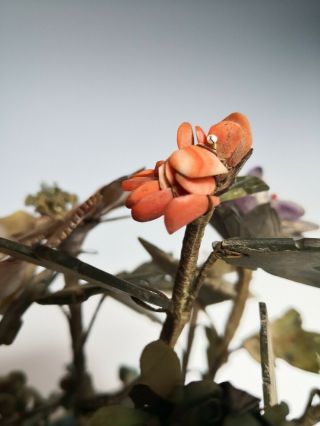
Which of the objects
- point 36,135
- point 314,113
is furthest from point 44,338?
point 314,113

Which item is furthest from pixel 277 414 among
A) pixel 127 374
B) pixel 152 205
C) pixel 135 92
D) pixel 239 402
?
pixel 135 92

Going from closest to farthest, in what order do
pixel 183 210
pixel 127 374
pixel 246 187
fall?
pixel 183 210 < pixel 246 187 < pixel 127 374

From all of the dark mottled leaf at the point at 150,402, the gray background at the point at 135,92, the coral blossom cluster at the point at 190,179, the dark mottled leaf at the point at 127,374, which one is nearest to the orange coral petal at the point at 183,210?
the coral blossom cluster at the point at 190,179

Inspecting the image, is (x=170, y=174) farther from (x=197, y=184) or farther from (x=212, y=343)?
(x=212, y=343)

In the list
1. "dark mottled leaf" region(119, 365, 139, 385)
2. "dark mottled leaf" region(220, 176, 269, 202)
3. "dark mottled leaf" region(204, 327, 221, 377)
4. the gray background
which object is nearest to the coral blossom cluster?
"dark mottled leaf" region(220, 176, 269, 202)

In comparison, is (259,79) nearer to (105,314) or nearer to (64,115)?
(64,115)

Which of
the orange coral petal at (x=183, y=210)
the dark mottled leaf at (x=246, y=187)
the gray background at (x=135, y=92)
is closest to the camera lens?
the orange coral petal at (x=183, y=210)

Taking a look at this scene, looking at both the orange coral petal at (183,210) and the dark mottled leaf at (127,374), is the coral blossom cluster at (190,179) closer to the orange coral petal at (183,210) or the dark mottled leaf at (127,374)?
the orange coral petal at (183,210)
